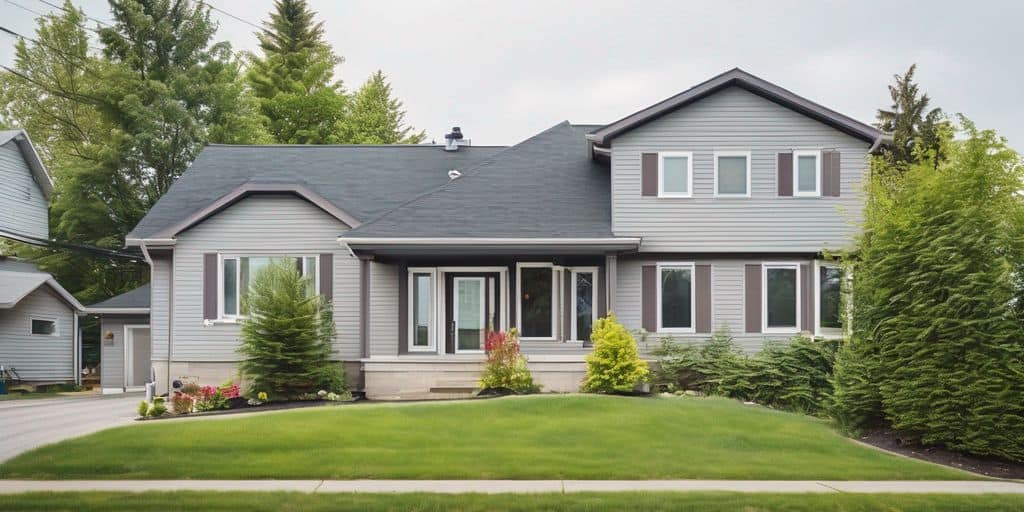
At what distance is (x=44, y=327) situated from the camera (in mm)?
36188

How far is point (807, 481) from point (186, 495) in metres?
7.95

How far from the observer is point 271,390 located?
21641 millimetres

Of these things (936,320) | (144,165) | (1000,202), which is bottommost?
(936,320)

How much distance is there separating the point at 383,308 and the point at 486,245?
341cm

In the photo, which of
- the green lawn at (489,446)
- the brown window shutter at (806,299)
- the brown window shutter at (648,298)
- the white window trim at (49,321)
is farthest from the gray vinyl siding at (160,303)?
the brown window shutter at (806,299)

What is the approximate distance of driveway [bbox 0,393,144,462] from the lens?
16547 mm

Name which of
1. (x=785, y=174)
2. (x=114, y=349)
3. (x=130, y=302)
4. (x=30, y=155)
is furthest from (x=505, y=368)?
(x=30, y=155)

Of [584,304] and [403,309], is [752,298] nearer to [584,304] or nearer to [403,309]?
[584,304]

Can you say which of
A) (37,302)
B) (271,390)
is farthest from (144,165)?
(271,390)

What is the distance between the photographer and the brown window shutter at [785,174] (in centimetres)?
2345

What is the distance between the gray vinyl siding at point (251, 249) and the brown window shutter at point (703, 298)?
8.21 metres

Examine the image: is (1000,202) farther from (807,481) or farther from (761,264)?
(761,264)

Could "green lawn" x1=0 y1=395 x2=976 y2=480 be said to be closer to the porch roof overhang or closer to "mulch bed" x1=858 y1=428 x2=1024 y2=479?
"mulch bed" x1=858 y1=428 x2=1024 y2=479

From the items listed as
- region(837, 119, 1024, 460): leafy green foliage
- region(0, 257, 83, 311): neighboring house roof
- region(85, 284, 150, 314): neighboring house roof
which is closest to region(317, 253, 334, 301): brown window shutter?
region(85, 284, 150, 314): neighboring house roof
